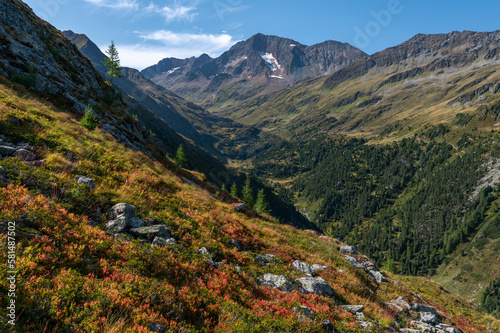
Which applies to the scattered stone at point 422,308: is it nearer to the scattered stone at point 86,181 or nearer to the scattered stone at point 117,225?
the scattered stone at point 117,225

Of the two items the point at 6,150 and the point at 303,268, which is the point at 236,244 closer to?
the point at 303,268

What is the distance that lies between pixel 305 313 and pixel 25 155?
1415cm

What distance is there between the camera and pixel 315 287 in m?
11.7

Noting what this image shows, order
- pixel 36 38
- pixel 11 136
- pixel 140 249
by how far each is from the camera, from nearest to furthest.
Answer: pixel 140 249 → pixel 11 136 → pixel 36 38

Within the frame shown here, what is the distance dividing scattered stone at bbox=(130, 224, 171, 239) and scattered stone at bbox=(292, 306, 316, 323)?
21.3 feet

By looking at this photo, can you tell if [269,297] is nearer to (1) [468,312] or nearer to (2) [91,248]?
(2) [91,248]

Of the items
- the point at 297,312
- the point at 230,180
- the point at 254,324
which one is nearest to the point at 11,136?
the point at 254,324

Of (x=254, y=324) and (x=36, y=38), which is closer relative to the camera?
(x=254, y=324)

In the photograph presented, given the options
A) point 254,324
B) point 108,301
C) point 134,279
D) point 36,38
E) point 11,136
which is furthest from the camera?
point 36,38

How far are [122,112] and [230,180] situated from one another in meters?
145

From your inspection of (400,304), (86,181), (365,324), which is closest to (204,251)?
(86,181)

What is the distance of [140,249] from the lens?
8.30 meters

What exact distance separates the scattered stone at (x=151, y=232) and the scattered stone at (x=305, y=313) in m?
6.48

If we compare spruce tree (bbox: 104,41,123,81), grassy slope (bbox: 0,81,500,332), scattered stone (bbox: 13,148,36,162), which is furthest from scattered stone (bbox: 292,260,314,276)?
spruce tree (bbox: 104,41,123,81)
